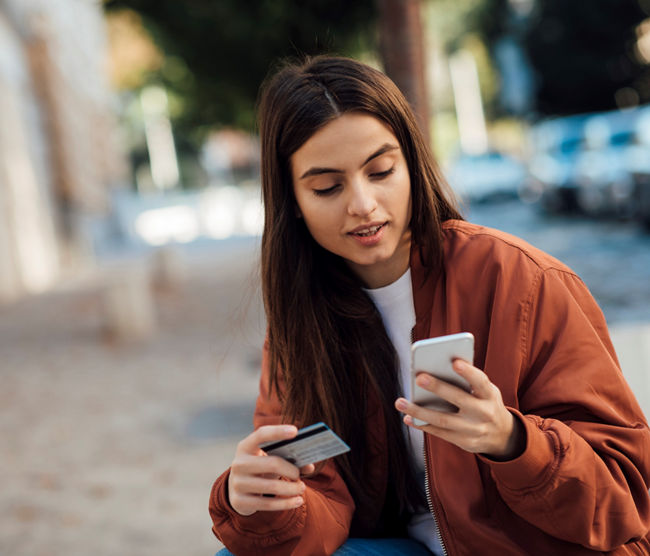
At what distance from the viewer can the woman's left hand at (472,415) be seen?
4.85 feet

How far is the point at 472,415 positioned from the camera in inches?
59.5

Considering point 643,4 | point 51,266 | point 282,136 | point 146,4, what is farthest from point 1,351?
point 643,4

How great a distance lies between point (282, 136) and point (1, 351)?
30.1 ft

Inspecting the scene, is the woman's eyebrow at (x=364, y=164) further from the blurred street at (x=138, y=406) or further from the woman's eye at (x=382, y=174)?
the blurred street at (x=138, y=406)

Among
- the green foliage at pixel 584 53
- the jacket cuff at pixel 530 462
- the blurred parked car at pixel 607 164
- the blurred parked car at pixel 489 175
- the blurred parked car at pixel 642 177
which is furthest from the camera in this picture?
the green foliage at pixel 584 53

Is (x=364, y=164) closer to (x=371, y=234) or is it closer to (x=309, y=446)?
(x=371, y=234)

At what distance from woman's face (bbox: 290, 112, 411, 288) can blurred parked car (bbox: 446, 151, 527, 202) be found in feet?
71.5

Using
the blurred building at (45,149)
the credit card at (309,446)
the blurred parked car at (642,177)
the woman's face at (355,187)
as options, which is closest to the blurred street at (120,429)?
the woman's face at (355,187)

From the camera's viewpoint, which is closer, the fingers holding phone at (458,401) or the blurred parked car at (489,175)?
the fingers holding phone at (458,401)

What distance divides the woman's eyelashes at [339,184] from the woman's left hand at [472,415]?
65 cm

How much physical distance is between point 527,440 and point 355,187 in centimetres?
73

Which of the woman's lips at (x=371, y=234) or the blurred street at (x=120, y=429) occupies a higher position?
the woman's lips at (x=371, y=234)

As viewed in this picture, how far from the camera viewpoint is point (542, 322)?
69.4 inches

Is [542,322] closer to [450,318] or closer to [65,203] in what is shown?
[450,318]
